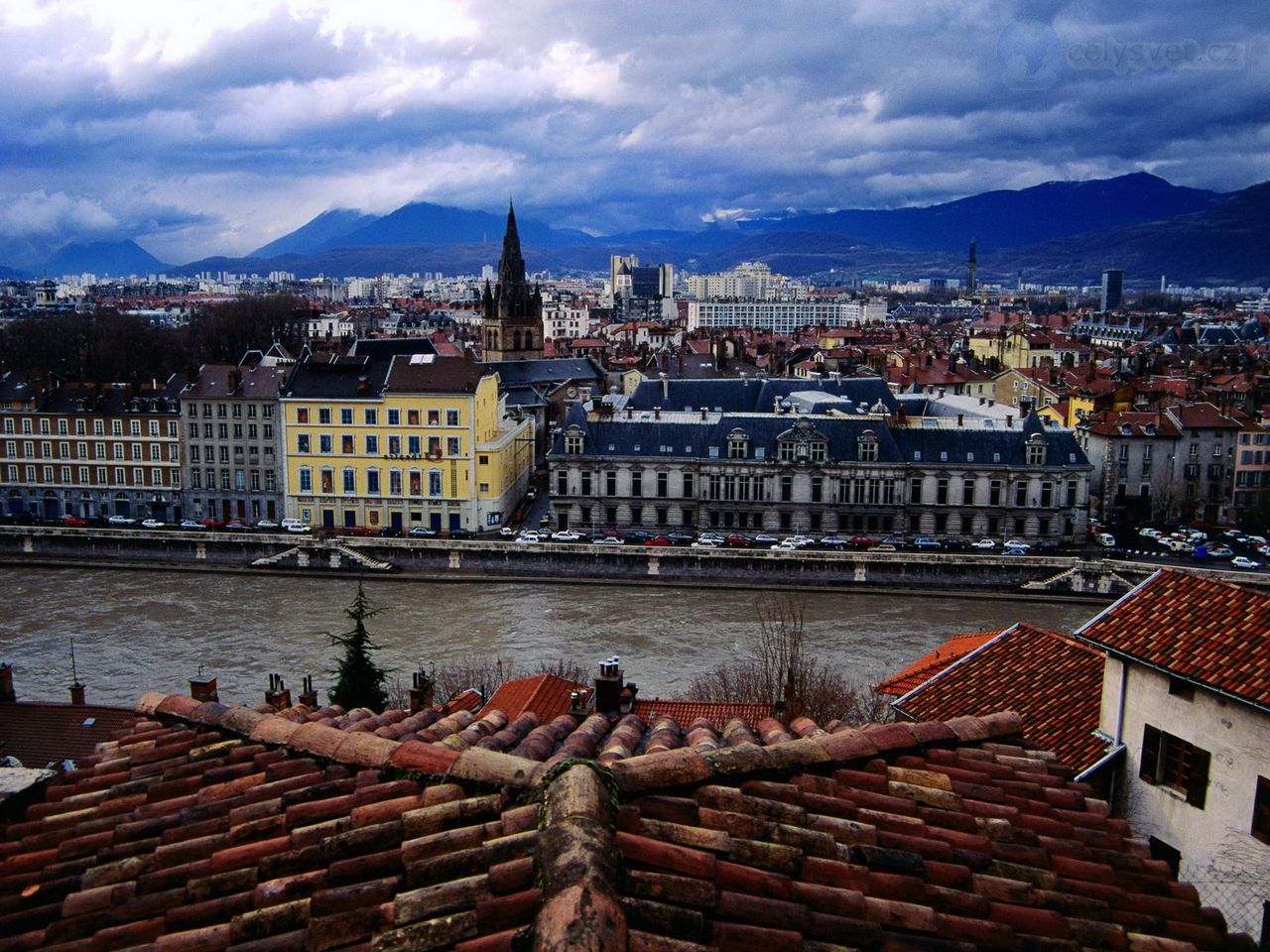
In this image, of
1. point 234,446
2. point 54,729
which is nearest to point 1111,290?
point 234,446

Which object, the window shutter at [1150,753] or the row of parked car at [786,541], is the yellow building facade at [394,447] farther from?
the window shutter at [1150,753]

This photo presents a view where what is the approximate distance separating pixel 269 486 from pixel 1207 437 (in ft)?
110

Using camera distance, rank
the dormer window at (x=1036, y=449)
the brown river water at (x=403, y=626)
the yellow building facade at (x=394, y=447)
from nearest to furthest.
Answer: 1. the brown river water at (x=403, y=626)
2. the dormer window at (x=1036, y=449)
3. the yellow building facade at (x=394, y=447)

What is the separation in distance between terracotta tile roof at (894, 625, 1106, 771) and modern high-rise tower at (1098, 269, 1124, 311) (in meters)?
176

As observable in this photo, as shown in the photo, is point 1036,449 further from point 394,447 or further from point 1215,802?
point 1215,802

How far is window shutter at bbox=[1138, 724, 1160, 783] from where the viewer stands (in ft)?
25.7

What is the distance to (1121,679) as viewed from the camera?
26.7 ft

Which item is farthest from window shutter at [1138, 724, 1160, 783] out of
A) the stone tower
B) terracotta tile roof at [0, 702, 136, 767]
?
the stone tower

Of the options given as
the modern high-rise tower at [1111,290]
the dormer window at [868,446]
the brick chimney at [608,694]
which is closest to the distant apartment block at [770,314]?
the modern high-rise tower at [1111,290]

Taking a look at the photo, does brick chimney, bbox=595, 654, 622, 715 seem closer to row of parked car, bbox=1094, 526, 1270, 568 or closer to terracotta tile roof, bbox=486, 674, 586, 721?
terracotta tile roof, bbox=486, 674, 586, 721

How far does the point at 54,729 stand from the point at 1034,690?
1226 centimetres

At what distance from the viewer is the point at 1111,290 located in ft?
578

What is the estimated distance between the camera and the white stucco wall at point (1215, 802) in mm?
7062

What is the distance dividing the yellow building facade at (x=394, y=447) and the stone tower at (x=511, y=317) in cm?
A: 2551
